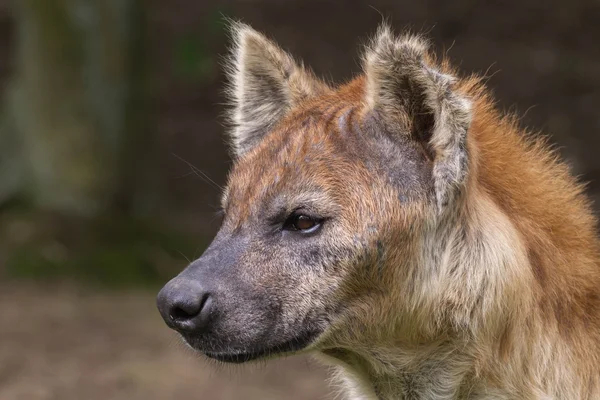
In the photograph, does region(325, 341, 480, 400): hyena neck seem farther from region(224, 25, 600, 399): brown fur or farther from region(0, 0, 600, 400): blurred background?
region(0, 0, 600, 400): blurred background

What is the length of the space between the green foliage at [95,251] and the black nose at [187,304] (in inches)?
202

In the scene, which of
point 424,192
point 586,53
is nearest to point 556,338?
point 424,192

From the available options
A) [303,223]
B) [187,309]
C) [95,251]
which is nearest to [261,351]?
[187,309]

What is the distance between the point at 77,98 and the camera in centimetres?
930

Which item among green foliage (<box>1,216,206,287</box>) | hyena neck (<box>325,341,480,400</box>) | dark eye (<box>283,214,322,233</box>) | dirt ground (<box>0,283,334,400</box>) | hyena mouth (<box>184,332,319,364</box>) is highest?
dark eye (<box>283,214,322,233</box>)

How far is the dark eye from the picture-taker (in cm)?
383

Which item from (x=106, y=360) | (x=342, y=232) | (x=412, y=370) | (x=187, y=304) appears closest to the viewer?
(x=187, y=304)

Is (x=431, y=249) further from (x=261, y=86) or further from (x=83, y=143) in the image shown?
(x=83, y=143)

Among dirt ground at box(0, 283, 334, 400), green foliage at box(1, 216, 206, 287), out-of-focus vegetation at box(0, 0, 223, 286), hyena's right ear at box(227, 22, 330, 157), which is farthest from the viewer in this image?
out-of-focus vegetation at box(0, 0, 223, 286)

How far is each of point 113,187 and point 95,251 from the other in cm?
69

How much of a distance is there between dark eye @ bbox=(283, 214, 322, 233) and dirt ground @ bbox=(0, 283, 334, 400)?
325cm

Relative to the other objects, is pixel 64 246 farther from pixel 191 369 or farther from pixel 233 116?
pixel 233 116

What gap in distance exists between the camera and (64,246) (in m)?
8.94

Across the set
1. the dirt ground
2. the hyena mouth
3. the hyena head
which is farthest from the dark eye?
the dirt ground
